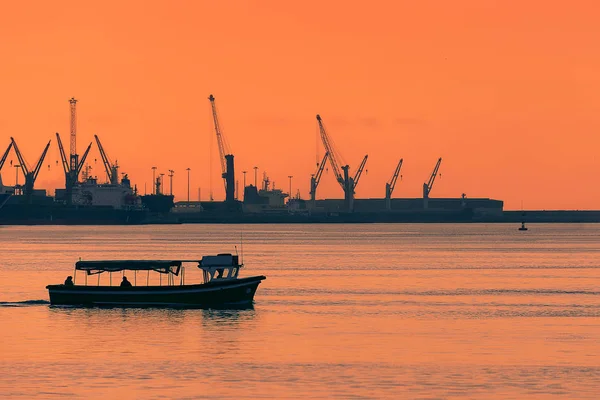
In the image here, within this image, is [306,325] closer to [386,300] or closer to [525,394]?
[386,300]

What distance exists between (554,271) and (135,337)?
7934cm

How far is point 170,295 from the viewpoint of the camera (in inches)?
3455

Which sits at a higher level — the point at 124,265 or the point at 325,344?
the point at 124,265

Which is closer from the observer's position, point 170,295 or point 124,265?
point 170,295

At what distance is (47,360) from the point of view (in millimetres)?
59594

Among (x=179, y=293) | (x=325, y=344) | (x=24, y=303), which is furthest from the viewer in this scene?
(x=24, y=303)

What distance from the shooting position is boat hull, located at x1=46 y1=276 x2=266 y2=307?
287 ft

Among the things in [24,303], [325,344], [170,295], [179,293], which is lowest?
[325,344]

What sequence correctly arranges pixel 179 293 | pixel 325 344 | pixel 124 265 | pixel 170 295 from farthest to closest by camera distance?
1. pixel 124 265
2. pixel 170 295
3. pixel 179 293
4. pixel 325 344

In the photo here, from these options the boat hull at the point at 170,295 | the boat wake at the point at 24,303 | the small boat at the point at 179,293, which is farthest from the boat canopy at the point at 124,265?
the boat wake at the point at 24,303

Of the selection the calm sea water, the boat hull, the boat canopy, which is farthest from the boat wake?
the boat canopy

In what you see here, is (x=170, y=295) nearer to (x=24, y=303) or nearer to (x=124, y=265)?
(x=124, y=265)

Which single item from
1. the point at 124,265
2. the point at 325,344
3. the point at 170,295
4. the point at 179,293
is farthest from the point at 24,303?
the point at 325,344

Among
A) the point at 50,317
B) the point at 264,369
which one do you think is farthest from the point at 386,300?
the point at 264,369
